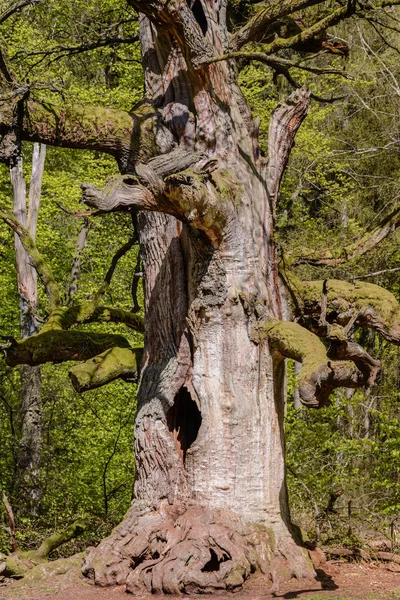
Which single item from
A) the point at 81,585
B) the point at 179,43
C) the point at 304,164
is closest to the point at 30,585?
the point at 81,585

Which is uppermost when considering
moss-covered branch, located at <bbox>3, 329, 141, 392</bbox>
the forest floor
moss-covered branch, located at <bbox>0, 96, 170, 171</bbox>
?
moss-covered branch, located at <bbox>0, 96, 170, 171</bbox>

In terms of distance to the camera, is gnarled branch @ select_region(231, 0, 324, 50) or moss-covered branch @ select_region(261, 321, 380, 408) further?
gnarled branch @ select_region(231, 0, 324, 50)

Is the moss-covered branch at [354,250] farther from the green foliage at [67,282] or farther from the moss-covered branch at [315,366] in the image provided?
the green foliage at [67,282]

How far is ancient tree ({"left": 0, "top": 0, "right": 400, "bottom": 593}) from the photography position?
22.6 ft

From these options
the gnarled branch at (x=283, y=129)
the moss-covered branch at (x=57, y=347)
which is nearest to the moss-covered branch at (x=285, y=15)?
the gnarled branch at (x=283, y=129)

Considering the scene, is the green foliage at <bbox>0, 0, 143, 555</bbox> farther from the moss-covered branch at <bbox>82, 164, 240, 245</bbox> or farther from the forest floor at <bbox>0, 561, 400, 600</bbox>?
the forest floor at <bbox>0, 561, 400, 600</bbox>

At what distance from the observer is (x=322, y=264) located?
30.7 ft

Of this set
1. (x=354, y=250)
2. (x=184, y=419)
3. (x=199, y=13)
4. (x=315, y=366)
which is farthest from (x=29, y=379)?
(x=315, y=366)

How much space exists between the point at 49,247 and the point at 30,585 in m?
13.4

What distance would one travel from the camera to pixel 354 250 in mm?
9141

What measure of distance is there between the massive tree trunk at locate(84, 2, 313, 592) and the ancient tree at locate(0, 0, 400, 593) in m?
0.01

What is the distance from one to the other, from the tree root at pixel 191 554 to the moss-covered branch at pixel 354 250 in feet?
10.5

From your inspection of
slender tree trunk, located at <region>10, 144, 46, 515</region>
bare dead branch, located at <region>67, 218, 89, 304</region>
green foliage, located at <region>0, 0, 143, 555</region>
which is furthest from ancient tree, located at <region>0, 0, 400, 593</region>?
bare dead branch, located at <region>67, 218, 89, 304</region>

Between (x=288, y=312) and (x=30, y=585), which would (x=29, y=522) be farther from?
(x=288, y=312)
